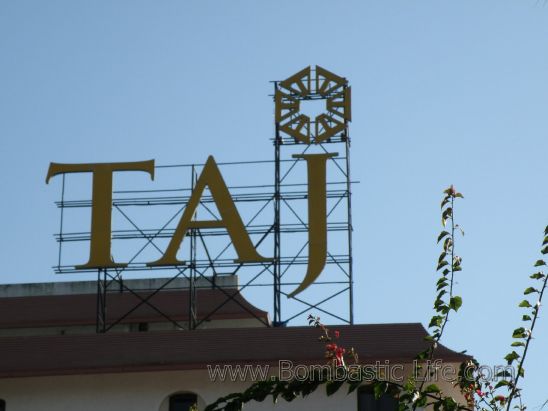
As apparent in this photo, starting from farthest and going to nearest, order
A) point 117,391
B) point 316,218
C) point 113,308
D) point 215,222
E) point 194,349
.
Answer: point 113,308 < point 316,218 < point 215,222 < point 117,391 < point 194,349

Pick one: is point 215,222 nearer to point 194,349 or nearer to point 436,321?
point 194,349

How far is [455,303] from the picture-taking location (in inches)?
517

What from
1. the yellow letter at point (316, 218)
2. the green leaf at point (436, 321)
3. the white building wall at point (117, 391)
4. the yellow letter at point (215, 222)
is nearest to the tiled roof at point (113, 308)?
the yellow letter at point (215, 222)

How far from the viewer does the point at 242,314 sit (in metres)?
37.2

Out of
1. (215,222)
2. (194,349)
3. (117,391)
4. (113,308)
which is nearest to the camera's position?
(194,349)

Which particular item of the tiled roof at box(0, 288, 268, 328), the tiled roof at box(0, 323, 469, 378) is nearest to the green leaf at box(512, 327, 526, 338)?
the tiled roof at box(0, 323, 469, 378)

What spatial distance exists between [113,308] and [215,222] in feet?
16.6

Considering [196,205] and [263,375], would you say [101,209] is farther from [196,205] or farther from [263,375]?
[263,375]

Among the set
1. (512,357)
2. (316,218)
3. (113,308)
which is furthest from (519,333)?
(113,308)

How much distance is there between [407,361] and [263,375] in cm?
323

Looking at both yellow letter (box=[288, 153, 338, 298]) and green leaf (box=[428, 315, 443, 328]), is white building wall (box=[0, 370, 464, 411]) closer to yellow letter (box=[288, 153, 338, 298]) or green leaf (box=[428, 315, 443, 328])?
yellow letter (box=[288, 153, 338, 298])

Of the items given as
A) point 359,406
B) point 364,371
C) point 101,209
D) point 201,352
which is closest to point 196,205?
point 101,209

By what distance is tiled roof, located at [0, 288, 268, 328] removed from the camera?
37.3m

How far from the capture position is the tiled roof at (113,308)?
37.3 meters
